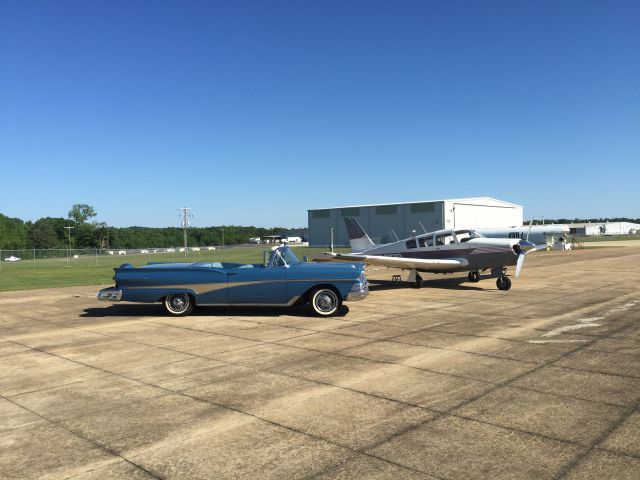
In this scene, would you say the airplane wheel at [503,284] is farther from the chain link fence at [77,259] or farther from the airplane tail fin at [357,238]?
the chain link fence at [77,259]

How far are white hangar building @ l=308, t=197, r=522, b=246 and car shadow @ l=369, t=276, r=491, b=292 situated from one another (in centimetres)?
4933

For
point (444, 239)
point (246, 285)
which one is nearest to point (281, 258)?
point (246, 285)

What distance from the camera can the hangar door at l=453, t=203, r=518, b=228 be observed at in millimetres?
76869

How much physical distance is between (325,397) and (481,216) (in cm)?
8137

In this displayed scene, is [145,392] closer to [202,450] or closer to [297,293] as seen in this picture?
[202,450]

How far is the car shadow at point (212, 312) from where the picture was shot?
1138 centimetres

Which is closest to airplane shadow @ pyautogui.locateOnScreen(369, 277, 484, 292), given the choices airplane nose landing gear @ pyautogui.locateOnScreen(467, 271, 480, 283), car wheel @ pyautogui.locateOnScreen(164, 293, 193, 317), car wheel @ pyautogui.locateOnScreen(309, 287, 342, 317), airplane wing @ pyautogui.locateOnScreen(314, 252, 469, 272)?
airplane nose landing gear @ pyautogui.locateOnScreen(467, 271, 480, 283)

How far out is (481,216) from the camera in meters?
81.9

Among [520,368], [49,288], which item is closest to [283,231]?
[49,288]

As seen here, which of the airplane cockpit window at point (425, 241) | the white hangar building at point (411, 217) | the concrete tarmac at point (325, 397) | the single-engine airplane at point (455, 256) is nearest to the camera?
the concrete tarmac at point (325, 397)

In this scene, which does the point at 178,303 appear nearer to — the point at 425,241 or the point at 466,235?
the point at 425,241

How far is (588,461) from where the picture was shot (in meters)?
3.80

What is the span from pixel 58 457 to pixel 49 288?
57.8 ft

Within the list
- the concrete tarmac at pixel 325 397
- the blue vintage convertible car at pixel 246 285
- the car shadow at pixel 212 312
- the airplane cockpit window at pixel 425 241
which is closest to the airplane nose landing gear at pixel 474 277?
the airplane cockpit window at pixel 425 241
